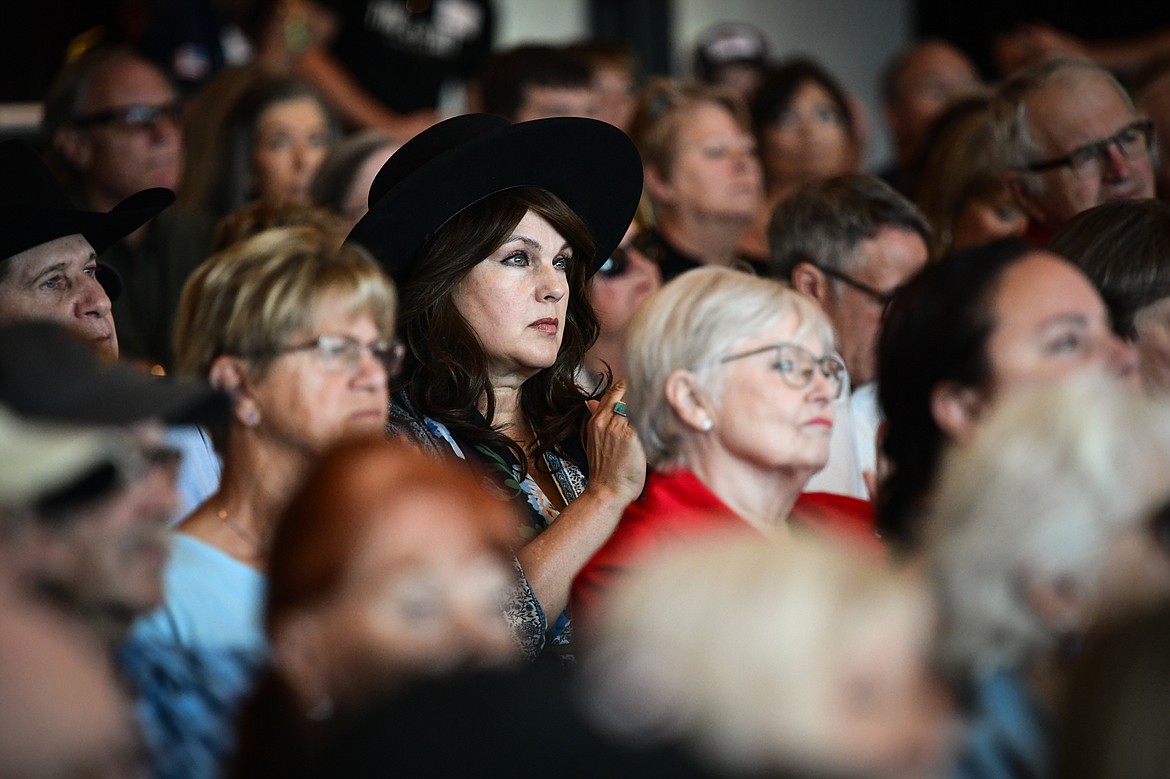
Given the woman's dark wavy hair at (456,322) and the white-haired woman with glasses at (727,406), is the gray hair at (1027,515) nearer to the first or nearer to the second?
the white-haired woman with glasses at (727,406)

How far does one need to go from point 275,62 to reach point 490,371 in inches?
127

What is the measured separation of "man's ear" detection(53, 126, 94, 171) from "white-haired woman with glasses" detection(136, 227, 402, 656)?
8.43 feet

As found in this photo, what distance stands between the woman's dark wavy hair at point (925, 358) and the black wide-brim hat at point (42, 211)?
1.62m

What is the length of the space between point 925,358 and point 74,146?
3236 mm

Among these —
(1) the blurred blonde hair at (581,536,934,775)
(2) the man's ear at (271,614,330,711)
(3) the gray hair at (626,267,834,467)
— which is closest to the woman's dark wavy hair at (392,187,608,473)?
(3) the gray hair at (626,267,834,467)

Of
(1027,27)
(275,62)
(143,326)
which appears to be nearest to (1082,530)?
(143,326)

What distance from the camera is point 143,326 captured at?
4496mm

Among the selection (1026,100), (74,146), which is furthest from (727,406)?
(74,146)

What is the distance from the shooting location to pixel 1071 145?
13.4 feet

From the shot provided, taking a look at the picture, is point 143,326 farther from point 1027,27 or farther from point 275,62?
point 1027,27

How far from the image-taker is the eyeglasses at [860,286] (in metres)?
3.93

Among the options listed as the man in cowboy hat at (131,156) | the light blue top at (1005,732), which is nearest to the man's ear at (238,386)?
the light blue top at (1005,732)

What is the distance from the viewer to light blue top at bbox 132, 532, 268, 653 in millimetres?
2225

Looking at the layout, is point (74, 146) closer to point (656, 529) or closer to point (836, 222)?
point (836, 222)
